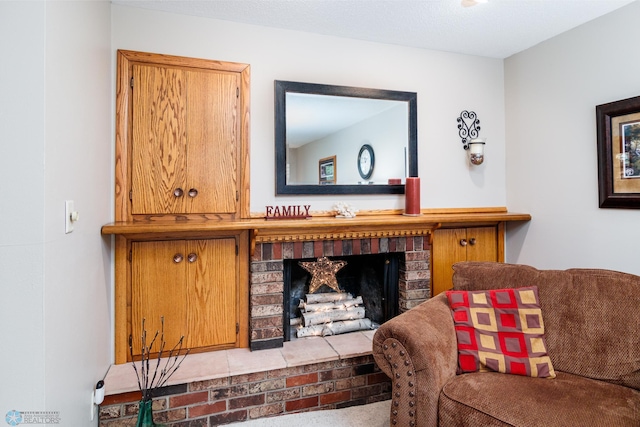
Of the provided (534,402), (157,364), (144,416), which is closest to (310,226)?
(157,364)

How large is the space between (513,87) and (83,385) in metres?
3.59

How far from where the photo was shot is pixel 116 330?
215cm

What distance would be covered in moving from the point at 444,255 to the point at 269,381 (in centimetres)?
162

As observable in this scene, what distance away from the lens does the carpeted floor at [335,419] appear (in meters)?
2.08

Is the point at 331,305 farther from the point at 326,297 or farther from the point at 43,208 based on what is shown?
the point at 43,208

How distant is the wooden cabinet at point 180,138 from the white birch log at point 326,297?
811 millimetres

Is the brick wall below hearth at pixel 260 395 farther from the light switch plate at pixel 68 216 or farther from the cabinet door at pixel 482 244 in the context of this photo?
the cabinet door at pixel 482 244

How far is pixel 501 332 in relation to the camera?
185 centimetres

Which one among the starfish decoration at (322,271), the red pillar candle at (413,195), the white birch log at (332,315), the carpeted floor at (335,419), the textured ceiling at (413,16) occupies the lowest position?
the carpeted floor at (335,419)

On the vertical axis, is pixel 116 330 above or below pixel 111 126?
below

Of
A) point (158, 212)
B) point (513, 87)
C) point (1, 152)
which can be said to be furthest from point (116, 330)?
point (513, 87)

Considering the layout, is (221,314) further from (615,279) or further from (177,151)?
(615,279)

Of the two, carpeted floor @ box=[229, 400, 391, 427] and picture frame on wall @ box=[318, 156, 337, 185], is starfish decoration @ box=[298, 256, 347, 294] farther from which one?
carpeted floor @ box=[229, 400, 391, 427]

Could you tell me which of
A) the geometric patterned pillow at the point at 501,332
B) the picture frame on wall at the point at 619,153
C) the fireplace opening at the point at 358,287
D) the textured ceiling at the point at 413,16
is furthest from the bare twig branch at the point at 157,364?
the picture frame on wall at the point at 619,153
